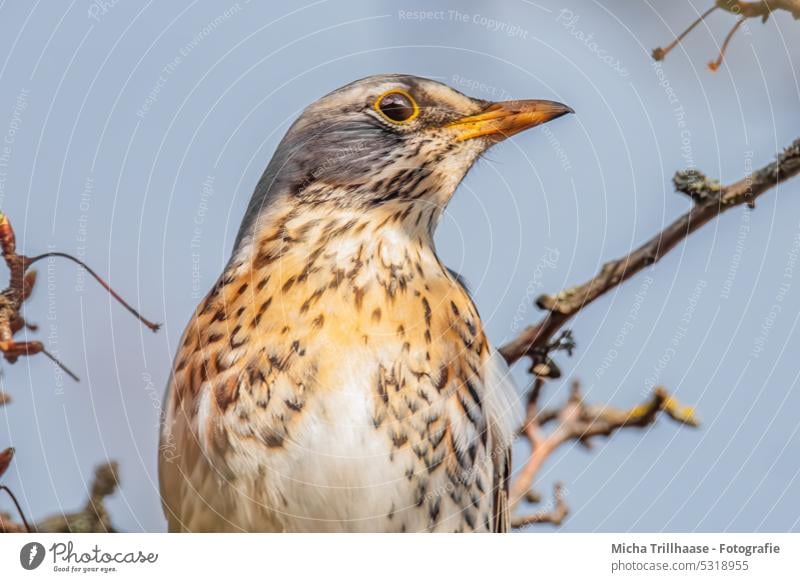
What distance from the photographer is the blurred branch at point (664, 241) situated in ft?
11.4

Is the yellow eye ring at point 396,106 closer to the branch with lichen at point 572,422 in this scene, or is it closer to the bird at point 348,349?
the bird at point 348,349

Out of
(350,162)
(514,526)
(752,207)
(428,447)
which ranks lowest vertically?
(514,526)

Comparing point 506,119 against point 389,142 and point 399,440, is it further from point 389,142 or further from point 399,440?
point 399,440

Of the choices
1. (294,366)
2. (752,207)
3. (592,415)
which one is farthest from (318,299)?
(752,207)

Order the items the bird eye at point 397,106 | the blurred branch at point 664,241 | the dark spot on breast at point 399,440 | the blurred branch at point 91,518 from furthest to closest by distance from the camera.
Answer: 1. the bird eye at point 397,106
2. the dark spot on breast at point 399,440
3. the blurred branch at point 91,518
4. the blurred branch at point 664,241

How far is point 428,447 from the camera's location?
4129 mm

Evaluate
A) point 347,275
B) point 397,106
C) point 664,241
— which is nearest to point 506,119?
point 397,106

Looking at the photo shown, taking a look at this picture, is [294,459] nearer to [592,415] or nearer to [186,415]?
[186,415]

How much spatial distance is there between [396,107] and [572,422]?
146 centimetres

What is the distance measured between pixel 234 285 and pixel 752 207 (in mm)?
2123

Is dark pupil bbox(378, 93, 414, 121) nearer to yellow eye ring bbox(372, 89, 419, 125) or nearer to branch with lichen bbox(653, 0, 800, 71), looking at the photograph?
yellow eye ring bbox(372, 89, 419, 125)

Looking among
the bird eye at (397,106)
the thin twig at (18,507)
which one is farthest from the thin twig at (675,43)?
the thin twig at (18,507)

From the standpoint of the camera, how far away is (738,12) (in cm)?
399

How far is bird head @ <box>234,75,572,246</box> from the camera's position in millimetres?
4258
